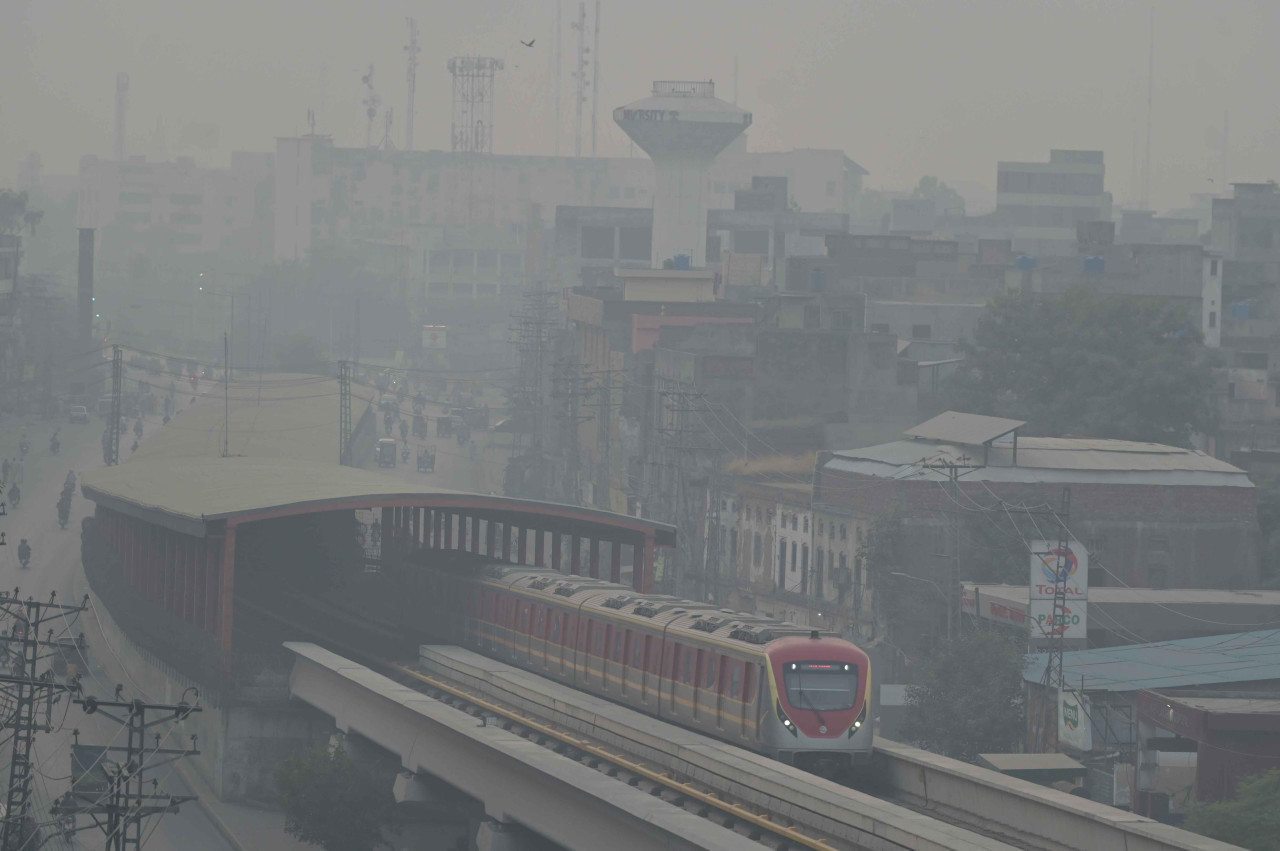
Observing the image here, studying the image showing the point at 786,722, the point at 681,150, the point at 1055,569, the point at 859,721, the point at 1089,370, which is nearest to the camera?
the point at 786,722

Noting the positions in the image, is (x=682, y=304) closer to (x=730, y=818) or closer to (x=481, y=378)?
(x=481, y=378)

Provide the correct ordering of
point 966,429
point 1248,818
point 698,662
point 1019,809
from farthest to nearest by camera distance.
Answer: point 966,429, point 1248,818, point 698,662, point 1019,809

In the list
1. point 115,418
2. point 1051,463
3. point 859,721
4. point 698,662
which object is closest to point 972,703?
point 1051,463

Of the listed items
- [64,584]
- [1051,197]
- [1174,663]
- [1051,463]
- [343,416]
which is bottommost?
[64,584]

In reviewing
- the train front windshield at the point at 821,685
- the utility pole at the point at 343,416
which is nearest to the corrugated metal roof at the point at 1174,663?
the train front windshield at the point at 821,685

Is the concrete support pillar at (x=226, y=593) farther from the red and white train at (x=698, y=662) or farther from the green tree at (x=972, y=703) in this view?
the green tree at (x=972, y=703)

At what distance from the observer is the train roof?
28.9 metres

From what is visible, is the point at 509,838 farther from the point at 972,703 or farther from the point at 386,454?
the point at 386,454

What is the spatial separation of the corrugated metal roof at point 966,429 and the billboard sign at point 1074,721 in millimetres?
16823

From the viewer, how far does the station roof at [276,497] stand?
136 ft

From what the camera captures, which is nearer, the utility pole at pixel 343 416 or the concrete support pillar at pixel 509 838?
the concrete support pillar at pixel 509 838

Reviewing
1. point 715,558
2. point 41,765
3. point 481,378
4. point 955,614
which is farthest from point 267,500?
point 481,378

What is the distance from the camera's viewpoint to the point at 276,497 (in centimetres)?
4300

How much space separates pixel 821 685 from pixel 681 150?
4707 inches
